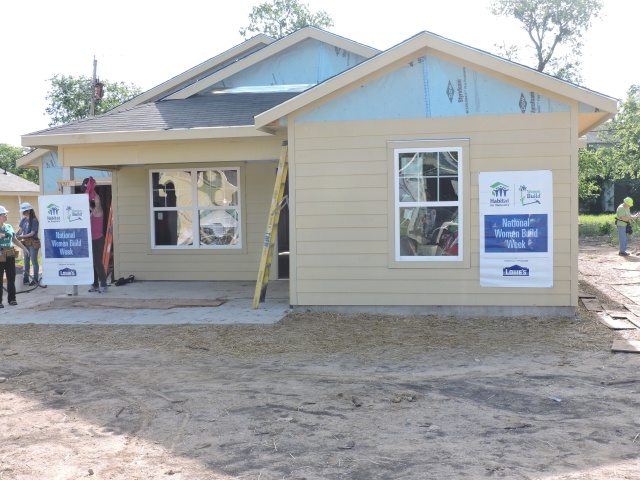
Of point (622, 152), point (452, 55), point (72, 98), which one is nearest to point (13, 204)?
point (72, 98)

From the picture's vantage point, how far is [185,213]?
13070 mm

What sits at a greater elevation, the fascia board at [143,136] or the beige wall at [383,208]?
the fascia board at [143,136]

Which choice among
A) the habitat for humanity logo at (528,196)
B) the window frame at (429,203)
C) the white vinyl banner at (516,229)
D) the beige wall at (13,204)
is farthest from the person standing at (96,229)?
the beige wall at (13,204)

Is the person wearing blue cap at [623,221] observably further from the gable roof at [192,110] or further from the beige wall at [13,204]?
the beige wall at [13,204]

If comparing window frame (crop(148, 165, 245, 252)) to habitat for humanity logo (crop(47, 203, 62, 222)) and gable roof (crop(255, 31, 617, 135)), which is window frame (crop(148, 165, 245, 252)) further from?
gable roof (crop(255, 31, 617, 135))

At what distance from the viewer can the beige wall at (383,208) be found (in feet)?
28.6

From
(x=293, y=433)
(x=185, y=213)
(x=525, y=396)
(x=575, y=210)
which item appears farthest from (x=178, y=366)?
(x=185, y=213)

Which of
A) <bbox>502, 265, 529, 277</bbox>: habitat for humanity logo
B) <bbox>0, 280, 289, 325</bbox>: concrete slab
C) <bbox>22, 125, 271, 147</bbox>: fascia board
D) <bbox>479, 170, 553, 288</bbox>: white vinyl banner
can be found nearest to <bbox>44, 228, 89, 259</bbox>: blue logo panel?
<bbox>0, 280, 289, 325</bbox>: concrete slab

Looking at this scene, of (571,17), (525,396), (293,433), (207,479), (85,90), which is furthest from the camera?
(85,90)

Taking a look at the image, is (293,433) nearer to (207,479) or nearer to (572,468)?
(207,479)

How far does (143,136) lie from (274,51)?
3.89 m

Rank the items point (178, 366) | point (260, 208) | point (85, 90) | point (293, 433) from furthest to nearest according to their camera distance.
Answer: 1. point (85, 90)
2. point (260, 208)
3. point (178, 366)
4. point (293, 433)

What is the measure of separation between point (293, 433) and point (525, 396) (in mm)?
2155

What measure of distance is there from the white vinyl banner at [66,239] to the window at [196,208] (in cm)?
250
